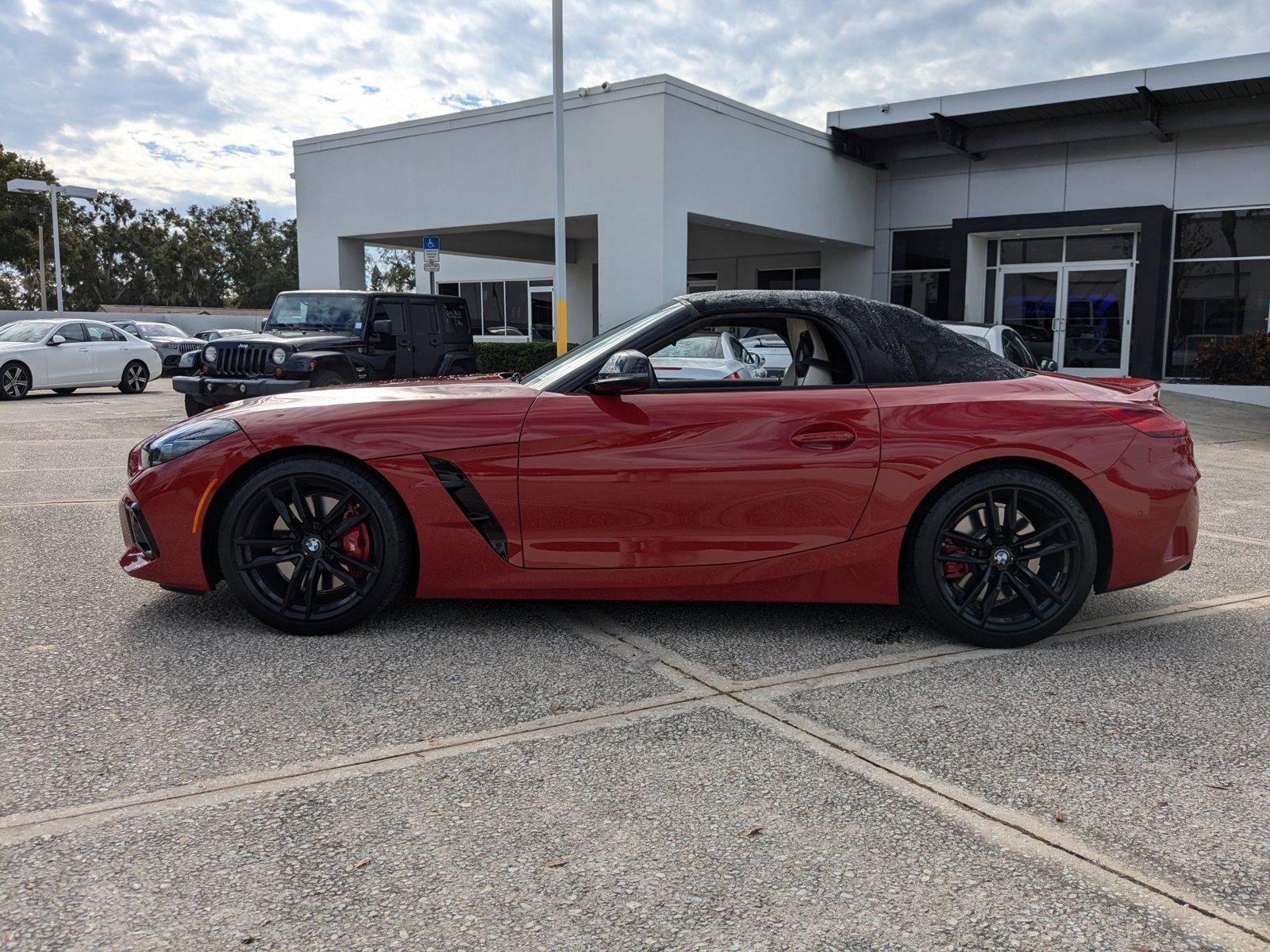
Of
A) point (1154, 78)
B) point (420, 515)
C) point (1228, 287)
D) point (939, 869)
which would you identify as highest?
point (1154, 78)

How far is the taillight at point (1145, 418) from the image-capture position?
13.9 feet

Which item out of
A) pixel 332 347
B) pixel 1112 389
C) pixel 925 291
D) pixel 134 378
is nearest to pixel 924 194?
pixel 925 291

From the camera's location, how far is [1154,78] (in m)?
17.8

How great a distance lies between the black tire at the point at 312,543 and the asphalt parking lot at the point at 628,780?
0.49ft

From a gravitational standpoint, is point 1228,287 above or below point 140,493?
above

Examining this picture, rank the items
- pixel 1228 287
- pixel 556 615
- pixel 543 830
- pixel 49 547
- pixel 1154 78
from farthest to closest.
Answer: pixel 1228 287 → pixel 1154 78 → pixel 49 547 → pixel 556 615 → pixel 543 830

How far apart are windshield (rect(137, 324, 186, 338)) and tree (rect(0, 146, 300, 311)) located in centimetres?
3731

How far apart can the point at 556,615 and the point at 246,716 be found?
5.05 feet

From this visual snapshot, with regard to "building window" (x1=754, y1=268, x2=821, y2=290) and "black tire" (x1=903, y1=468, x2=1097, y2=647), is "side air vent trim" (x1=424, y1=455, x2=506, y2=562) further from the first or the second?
"building window" (x1=754, y1=268, x2=821, y2=290)

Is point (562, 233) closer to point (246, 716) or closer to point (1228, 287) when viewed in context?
point (1228, 287)

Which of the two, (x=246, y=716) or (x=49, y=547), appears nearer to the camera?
(x=246, y=716)

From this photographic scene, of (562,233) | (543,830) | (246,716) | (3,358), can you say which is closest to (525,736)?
(543,830)

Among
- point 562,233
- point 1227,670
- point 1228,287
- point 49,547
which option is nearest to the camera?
point 1227,670

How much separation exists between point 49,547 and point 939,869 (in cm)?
532
